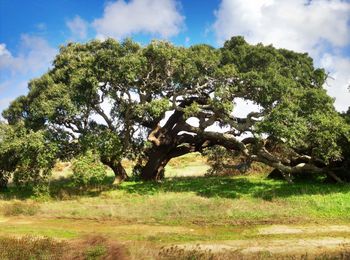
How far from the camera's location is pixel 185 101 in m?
39.8

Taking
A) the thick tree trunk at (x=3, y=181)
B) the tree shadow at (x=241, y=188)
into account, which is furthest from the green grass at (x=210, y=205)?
the thick tree trunk at (x=3, y=181)

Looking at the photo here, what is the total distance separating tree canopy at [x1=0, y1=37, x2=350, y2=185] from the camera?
105ft

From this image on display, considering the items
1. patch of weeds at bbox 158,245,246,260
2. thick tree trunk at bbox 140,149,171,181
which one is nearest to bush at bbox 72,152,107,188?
thick tree trunk at bbox 140,149,171,181

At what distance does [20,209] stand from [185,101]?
17198 millimetres

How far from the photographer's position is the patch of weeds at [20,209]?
A: 28.7m

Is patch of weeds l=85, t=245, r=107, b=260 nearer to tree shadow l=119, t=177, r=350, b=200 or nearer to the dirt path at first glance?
the dirt path

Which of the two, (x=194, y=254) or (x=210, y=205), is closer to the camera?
(x=194, y=254)

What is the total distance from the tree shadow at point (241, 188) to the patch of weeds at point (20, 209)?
25.4 ft

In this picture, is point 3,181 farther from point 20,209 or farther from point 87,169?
point 87,169

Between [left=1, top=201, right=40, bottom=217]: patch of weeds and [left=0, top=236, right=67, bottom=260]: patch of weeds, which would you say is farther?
[left=1, top=201, right=40, bottom=217]: patch of weeds

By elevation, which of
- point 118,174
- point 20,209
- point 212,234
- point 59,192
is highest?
point 118,174

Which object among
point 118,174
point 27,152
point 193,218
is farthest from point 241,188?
point 27,152

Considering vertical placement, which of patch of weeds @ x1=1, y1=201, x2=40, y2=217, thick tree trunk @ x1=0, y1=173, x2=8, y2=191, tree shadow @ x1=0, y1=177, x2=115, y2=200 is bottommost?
patch of weeds @ x1=1, y1=201, x2=40, y2=217

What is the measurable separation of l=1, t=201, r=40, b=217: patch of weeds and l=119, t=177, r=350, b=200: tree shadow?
25.4ft
